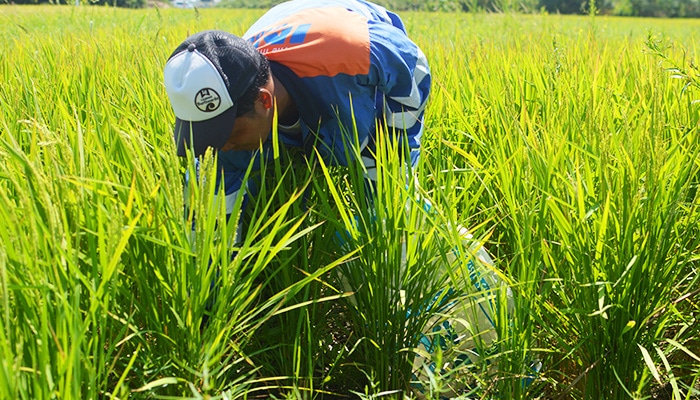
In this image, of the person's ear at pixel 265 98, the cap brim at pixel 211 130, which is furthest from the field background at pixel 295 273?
the person's ear at pixel 265 98

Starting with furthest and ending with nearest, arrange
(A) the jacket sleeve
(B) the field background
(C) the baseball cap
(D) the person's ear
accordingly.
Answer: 1. (A) the jacket sleeve
2. (D) the person's ear
3. (C) the baseball cap
4. (B) the field background

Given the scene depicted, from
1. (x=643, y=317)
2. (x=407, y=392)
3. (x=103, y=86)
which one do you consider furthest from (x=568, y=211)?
(x=103, y=86)

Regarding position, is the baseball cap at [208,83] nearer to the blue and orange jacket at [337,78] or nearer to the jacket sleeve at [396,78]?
the blue and orange jacket at [337,78]

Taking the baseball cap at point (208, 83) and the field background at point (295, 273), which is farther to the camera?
the baseball cap at point (208, 83)

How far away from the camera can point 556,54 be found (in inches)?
104

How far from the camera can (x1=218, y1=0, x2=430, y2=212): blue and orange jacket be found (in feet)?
5.25

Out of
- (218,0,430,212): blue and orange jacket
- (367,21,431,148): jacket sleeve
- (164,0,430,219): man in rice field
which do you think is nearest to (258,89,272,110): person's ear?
(164,0,430,219): man in rice field

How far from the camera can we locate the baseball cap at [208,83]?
4.66ft

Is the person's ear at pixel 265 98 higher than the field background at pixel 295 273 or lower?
higher

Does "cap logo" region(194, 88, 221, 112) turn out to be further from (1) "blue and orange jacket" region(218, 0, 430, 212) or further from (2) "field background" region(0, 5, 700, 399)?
(1) "blue and orange jacket" region(218, 0, 430, 212)

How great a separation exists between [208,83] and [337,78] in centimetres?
32

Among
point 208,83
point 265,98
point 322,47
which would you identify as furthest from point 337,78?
point 208,83

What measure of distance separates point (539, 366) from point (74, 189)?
1.02 metres

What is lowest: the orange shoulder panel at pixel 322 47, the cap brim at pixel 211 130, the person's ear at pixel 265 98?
the cap brim at pixel 211 130
